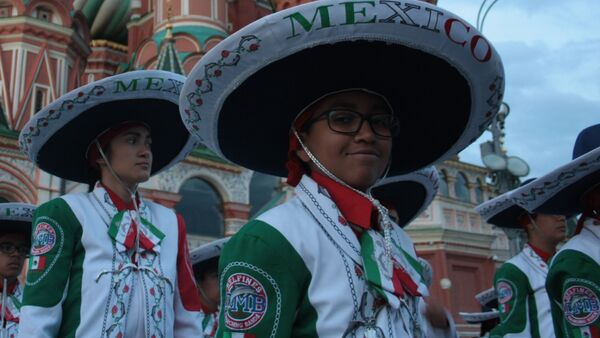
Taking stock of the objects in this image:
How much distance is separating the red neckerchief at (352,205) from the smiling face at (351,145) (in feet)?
0.13

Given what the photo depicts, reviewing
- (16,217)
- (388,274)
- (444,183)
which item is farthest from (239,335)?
(444,183)

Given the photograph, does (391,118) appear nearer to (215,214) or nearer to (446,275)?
(215,214)

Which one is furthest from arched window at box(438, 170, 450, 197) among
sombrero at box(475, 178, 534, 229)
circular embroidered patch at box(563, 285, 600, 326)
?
circular embroidered patch at box(563, 285, 600, 326)

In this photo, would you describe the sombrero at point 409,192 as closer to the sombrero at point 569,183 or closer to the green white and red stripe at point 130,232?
the sombrero at point 569,183

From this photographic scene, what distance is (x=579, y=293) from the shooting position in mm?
2955

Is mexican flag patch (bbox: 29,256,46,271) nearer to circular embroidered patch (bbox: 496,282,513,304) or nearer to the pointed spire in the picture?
circular embroidered patch (bbox: 496,282,513,304)

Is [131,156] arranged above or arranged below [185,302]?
above

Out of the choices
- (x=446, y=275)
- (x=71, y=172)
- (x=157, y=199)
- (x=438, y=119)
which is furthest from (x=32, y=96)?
(x=438, y=119)

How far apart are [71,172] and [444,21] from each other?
276 cm

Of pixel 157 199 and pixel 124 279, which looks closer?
pixel 124 279

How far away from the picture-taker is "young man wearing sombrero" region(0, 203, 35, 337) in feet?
15.0

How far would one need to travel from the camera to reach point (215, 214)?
1638 cm

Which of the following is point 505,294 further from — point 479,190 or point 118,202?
point 479,190

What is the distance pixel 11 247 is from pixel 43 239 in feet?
5.95
